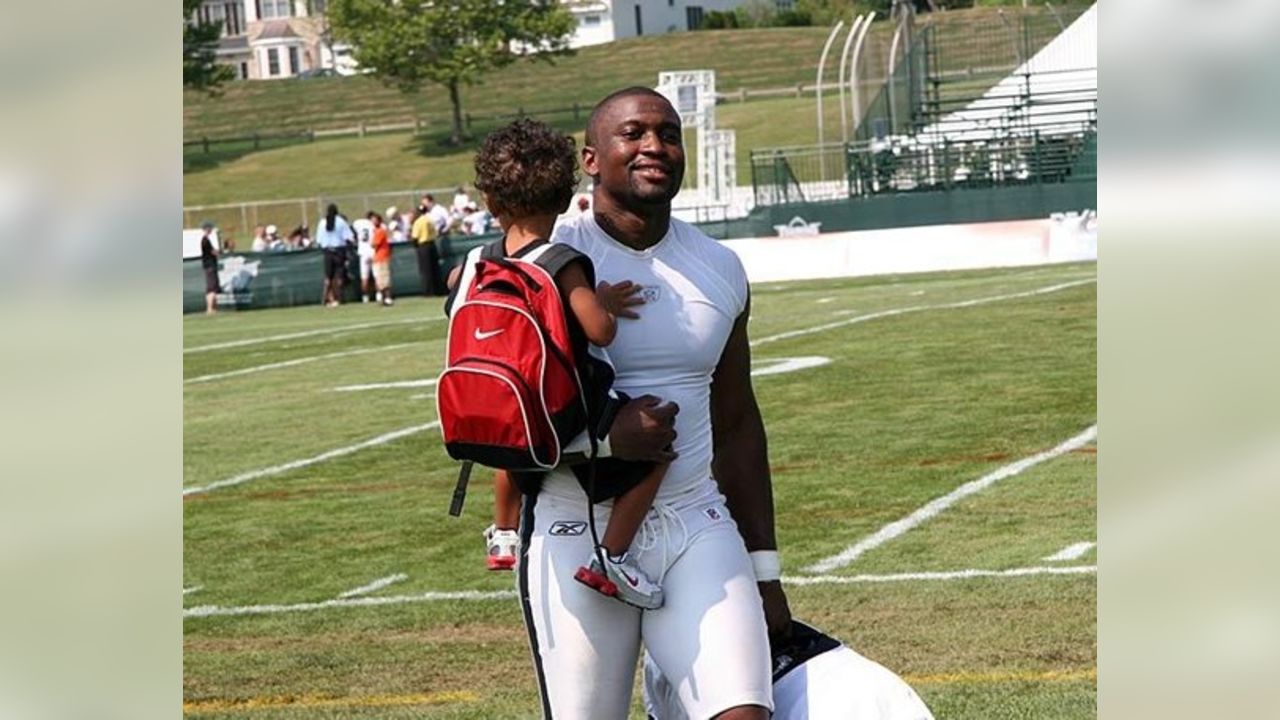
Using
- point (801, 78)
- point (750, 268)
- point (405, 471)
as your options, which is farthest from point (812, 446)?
point (801, 78)

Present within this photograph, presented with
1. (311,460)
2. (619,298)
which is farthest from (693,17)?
(619,298)

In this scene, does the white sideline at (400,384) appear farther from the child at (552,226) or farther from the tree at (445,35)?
the tree at (445,35)

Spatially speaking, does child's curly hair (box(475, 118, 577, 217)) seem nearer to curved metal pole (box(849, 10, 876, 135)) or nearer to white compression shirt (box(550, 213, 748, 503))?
white compression shirt (box(550, 213, 748, 503))

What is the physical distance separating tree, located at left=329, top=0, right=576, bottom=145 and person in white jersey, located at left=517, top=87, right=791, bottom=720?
76.6m

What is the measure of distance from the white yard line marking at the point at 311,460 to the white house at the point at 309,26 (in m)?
84.0

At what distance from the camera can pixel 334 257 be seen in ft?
113

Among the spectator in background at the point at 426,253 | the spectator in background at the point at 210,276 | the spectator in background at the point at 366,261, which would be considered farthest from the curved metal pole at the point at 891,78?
the spectator in background at the point at 210,276

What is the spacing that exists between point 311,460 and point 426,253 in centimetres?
1890

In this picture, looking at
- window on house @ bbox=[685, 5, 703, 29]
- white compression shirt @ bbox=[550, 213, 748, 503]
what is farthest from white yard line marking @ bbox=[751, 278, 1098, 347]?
window on house @ bbox=[685, 5, 703, 29]

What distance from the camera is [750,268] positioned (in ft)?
106

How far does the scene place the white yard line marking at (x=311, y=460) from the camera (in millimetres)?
14367
